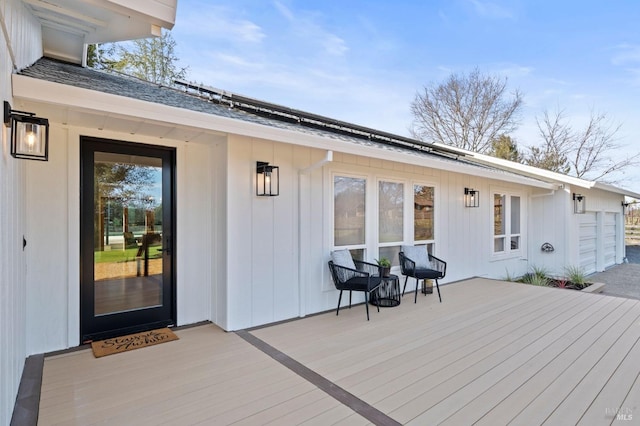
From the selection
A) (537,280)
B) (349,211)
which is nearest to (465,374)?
(349,211)

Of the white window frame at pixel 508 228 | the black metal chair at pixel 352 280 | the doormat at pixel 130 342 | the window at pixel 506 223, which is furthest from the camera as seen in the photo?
the window at pixel 506 223

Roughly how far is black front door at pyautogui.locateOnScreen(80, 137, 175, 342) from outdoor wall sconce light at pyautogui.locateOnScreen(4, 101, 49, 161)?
132 centimetres

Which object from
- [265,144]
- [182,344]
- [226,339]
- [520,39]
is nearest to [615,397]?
[226,339]

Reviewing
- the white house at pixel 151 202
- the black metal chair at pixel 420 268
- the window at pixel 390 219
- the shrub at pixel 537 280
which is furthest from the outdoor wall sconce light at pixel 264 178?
the shrub at pixel 537 280

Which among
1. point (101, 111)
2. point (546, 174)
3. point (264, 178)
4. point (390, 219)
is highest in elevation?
point (546, 174)

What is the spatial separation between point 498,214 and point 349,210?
4720mm

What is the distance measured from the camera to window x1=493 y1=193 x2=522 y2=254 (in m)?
7.82

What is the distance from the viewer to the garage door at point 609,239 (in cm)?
1115

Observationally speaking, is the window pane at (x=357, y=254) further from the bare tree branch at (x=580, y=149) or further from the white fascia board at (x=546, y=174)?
the bare tree branch at (x=580, y=149)

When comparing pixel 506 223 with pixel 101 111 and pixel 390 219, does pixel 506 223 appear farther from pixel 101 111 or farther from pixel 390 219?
pixel 101 111

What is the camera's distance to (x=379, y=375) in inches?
109

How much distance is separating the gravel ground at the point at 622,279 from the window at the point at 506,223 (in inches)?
78.0

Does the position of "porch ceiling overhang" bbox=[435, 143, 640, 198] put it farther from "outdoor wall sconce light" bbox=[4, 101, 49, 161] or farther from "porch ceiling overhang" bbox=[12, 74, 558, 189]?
"outdoor wall sconce light" bbox=[4, 101, 49, 161]

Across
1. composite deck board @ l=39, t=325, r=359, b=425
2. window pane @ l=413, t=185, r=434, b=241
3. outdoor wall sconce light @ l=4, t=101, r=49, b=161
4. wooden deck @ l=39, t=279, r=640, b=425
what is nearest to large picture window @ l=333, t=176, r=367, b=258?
wooden deck @ l=39, t=279, r=640, b=425
